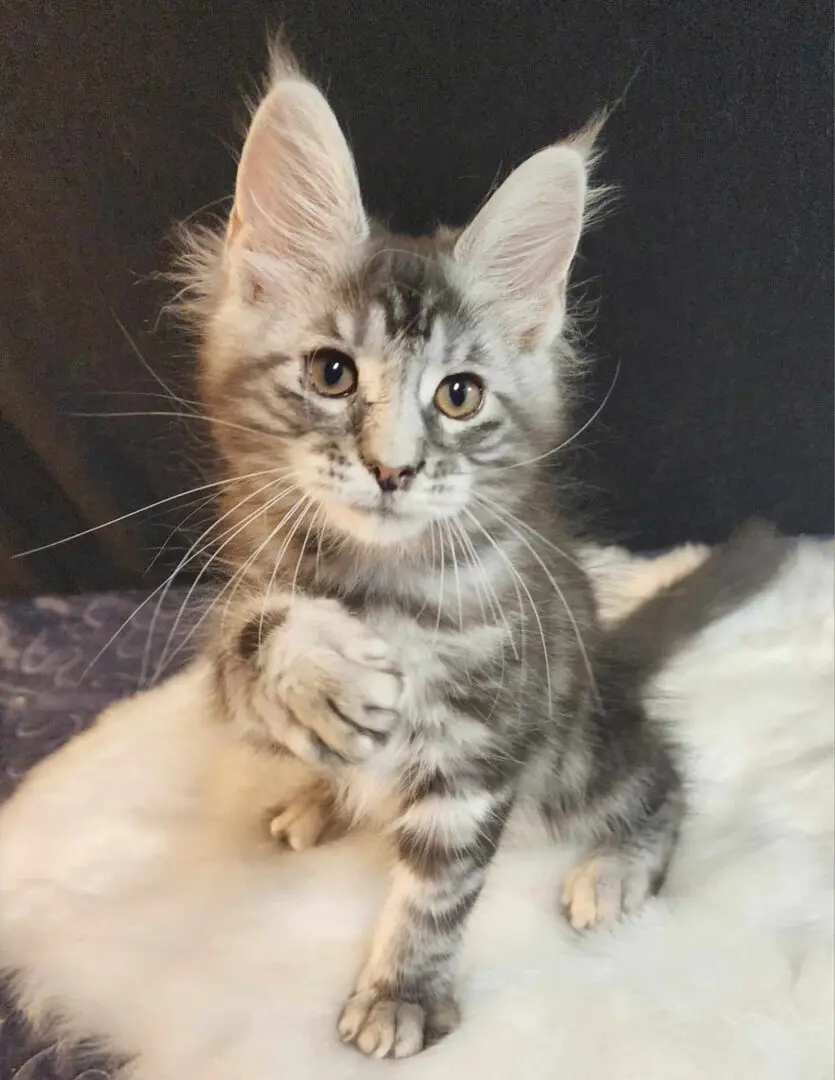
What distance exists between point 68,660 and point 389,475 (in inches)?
29.8

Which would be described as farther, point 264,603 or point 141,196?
point 141,196

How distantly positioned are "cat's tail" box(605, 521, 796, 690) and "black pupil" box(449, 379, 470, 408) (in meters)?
0.52

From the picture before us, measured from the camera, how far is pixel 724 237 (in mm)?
1279

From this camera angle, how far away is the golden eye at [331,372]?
33.5 inches

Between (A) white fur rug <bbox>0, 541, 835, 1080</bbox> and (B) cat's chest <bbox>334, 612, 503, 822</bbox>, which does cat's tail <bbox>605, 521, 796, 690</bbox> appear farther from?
(B) cat's chest <bbox>334, 612, 503, 822</bbox>

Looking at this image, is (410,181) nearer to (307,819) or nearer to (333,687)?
(333,687)

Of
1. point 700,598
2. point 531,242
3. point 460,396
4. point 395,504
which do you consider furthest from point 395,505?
point 700,598

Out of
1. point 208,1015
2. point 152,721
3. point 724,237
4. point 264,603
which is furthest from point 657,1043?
point 724,237

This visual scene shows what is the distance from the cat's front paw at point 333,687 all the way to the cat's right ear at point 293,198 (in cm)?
34

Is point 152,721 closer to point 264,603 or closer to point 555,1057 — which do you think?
point 264,603

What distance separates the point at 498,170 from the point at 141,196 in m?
0.46

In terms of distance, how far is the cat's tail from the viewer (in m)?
1.31

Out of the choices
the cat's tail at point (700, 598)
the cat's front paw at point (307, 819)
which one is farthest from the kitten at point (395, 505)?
the cat's tail at point (700, 598)

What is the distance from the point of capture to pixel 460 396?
882 millimetres
